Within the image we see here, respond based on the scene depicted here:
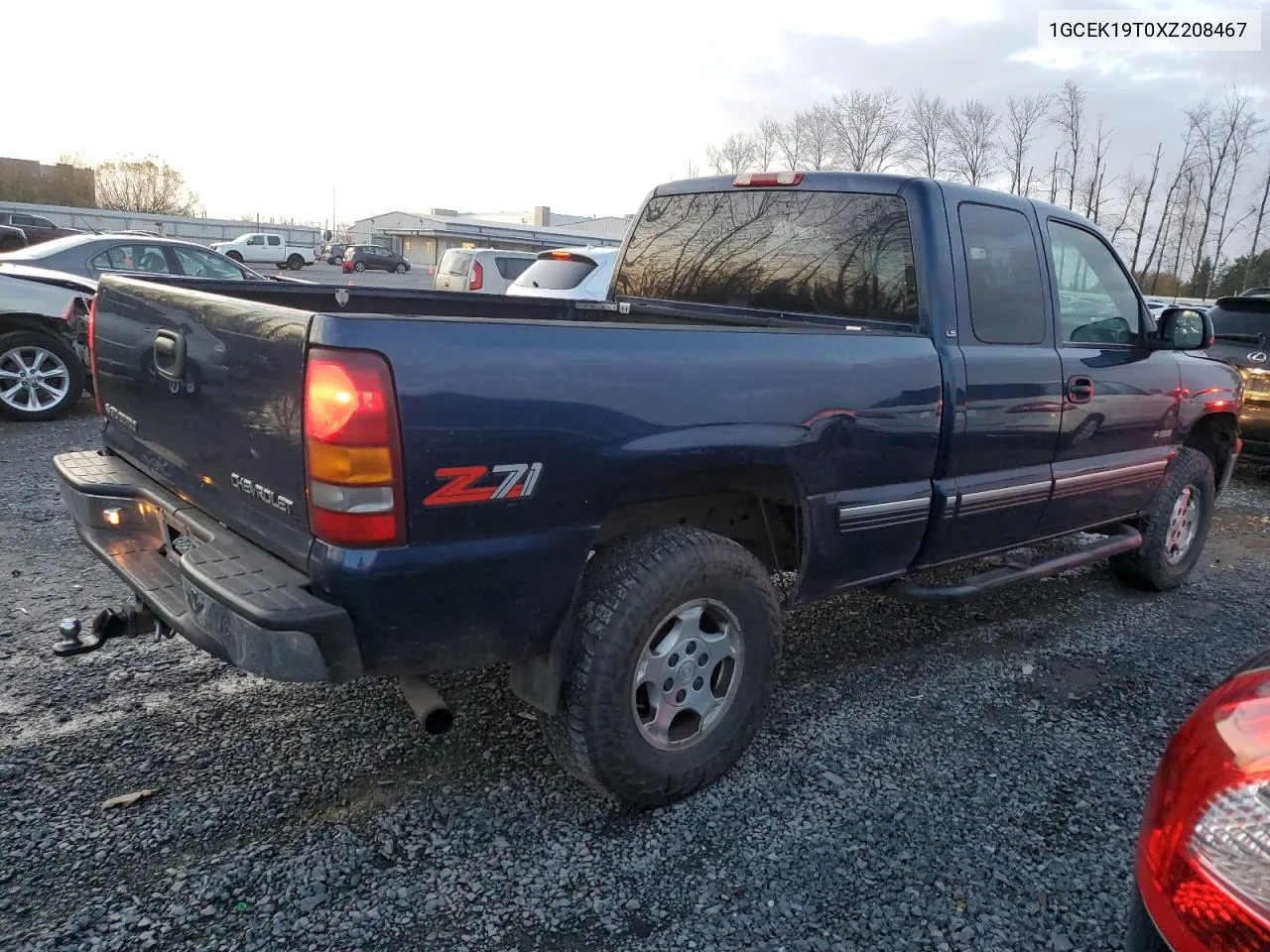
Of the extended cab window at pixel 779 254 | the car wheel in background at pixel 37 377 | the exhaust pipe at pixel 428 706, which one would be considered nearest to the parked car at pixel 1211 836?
the exhaust pipe at pixel 428 706

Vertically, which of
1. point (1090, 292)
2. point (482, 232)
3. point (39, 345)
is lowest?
point (39, 345)

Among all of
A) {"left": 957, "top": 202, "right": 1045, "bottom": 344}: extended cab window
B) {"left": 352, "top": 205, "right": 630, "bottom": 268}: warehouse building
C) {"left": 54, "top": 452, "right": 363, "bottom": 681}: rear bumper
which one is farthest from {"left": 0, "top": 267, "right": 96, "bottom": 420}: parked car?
{"left": 352, "top": 205, "right": 630, "bottom": 268}: warehouse building

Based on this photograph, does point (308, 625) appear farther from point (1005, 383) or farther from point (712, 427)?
point (1005, 383)

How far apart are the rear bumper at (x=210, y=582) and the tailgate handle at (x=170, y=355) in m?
0.40

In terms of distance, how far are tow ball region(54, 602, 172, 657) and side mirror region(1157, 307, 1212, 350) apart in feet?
14.6

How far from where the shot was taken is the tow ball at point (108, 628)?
2846mm

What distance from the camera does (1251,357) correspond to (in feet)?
26.9

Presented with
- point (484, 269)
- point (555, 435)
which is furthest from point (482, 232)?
point (555, 435)

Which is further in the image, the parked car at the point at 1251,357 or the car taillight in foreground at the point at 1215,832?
the parked car at the point at 1251,357

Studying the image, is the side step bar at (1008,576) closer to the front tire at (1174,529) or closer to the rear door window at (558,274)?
the front tire at (1174,529)

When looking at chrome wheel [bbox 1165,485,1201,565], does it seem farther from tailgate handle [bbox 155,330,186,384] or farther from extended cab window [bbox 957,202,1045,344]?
tailgate handle [bbox 155,330,186,384]

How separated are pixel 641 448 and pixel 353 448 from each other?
2.62 feet

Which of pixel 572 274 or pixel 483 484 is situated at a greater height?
pixel 572 274

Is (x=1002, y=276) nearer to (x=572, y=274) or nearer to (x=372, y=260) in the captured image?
(x=572, y=274)
